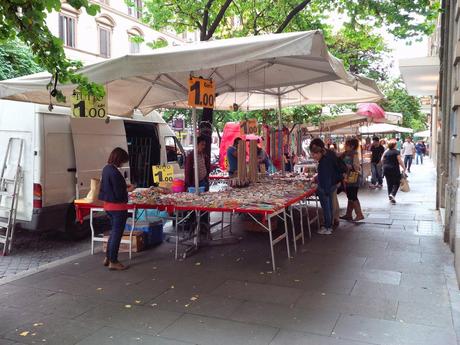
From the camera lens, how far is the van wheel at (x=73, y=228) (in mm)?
7441

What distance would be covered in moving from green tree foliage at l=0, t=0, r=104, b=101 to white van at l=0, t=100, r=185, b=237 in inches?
98.1

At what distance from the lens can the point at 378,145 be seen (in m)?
14.8

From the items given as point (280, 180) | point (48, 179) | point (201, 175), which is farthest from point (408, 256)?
point (48, 179)

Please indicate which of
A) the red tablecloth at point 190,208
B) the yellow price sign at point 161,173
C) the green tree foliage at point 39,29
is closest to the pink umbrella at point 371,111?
the red tablecloth at point 190,208

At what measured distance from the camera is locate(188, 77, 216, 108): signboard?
238 inches

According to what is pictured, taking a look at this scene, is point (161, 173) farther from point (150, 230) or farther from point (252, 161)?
point (252, 161)

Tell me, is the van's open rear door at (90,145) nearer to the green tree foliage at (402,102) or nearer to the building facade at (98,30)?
the building facade at (98,30)

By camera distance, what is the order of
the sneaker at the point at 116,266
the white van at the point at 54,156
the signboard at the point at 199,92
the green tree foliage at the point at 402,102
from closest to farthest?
the sneaker at the point at 116,266 → the signboard at the point at 199,92 → the white van at the point at 54,156 → the green tree foliage at the point at 402,102

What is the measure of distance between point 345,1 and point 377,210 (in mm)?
5363

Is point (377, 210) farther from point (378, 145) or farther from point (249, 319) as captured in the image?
point (249, 319)

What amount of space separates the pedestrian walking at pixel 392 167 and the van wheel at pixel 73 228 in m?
7.30

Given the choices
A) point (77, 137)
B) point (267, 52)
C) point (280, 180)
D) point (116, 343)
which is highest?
point (267, 52)

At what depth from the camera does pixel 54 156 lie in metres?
7.05

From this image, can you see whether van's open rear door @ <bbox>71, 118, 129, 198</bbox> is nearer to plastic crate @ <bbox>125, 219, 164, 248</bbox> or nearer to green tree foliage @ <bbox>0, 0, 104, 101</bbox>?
plastic crate @ <bbox>125, 219, 164, 248</bbox>
